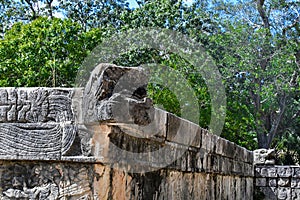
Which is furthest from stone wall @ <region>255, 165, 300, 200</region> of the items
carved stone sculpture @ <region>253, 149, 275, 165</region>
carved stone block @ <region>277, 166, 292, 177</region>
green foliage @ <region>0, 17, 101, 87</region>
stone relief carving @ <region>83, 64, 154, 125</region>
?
green foliage @ <region>0, 17, 101, 87</region>

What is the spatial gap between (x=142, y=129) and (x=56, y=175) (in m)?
0.64

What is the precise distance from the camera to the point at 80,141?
325 cm

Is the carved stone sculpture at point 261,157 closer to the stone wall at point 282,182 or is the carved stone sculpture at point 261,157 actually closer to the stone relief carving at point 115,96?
the stone wall at point 282,182

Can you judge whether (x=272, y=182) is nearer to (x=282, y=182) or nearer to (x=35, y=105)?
(x=282, y=182)

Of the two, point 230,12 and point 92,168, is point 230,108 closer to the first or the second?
point 230,12

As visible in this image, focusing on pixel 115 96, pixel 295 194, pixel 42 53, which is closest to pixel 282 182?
pixel 295 194

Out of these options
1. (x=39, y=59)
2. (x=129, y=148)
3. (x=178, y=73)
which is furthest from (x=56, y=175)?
(x=178, y=73)

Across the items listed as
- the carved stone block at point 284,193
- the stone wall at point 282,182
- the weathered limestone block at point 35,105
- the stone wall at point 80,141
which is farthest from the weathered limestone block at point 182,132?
the carved stone block at point 284,193

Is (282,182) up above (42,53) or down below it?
below

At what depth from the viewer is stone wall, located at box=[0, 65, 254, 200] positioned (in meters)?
3.16

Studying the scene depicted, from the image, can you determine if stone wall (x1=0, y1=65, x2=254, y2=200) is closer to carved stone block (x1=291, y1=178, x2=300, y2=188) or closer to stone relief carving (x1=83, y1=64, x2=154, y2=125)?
stone relief carving (x1=83, y1=64, x2=154, y2=125)

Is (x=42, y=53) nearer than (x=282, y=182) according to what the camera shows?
No

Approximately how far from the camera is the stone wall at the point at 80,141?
125 inches

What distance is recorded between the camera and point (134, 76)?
10.6 feet
